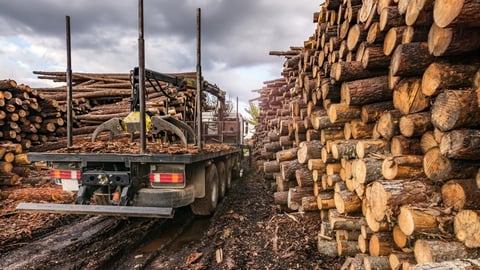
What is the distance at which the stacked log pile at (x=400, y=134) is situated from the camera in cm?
230

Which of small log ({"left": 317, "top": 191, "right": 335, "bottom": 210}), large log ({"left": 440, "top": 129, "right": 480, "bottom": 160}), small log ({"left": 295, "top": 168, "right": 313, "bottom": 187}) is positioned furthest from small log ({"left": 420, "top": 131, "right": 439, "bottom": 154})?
small log ({"left": 295, "top": 168, "right": 313, "bottom": 187})

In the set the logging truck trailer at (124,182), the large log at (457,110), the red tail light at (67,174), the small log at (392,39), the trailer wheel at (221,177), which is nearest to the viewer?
the large log at (457,110)

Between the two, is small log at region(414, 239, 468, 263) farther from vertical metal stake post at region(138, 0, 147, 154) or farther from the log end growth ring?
vertical metal stake post at region(138, 0, 147, 154)

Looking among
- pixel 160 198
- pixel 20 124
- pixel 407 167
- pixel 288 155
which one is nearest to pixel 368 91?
pixel 407 167

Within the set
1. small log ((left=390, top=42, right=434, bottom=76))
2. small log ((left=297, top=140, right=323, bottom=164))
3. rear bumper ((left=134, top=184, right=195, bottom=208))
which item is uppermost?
small log ((left=390, top=42, right=434, bottom=76))

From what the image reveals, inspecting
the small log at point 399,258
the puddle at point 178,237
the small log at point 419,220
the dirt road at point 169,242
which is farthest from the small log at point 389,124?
the puddle at point 178,237

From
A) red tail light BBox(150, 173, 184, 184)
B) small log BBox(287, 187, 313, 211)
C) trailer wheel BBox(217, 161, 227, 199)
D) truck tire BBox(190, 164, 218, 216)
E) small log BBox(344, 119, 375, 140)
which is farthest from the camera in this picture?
trailer wheel BBox(217, 161, 227, 199)

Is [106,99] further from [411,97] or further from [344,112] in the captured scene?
[411,97]

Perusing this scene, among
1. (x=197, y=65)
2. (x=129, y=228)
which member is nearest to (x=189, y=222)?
(x=129, y=228)

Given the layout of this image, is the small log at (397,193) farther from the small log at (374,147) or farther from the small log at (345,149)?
the small log at (345,149)

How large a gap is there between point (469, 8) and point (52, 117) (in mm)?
10053

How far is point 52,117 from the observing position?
9305 millimetres

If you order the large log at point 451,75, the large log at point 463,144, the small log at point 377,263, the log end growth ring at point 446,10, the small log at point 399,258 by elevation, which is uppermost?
the log end growth ring at point 446,10

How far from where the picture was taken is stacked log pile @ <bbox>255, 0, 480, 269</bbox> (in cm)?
230
